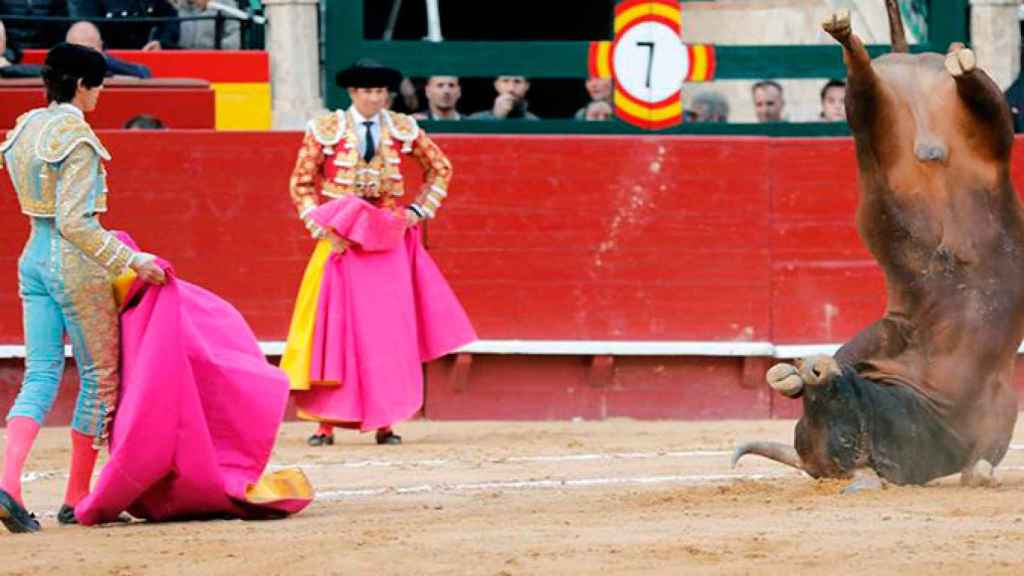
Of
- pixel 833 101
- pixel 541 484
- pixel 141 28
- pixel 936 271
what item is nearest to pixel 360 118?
pixel 541 484

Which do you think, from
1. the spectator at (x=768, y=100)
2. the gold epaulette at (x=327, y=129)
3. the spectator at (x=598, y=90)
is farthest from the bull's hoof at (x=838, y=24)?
the spectator at (x=598, y=90)

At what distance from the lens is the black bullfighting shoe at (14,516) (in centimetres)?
771

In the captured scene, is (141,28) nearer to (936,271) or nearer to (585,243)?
(585,243)

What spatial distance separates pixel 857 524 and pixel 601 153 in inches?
214

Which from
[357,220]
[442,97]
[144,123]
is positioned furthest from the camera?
[442,97]

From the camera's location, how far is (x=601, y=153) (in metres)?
12.5

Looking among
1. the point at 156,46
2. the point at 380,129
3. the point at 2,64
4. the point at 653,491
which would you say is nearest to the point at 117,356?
the point at 653,491

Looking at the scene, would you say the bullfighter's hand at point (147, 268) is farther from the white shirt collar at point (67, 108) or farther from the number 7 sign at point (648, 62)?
the number 7 sign at point (648, 62)

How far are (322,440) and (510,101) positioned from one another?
3.78 metres

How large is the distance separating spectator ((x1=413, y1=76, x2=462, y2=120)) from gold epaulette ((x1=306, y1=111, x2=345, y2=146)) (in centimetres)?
320

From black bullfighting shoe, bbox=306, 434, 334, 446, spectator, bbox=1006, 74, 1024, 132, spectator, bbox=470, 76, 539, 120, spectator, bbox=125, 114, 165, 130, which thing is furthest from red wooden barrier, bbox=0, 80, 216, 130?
spectator, bbox=1006, 74, 1024, 132

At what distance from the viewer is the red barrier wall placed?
12.5 metres

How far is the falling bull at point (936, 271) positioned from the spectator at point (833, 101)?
19.9 feet

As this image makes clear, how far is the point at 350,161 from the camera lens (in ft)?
36.2
